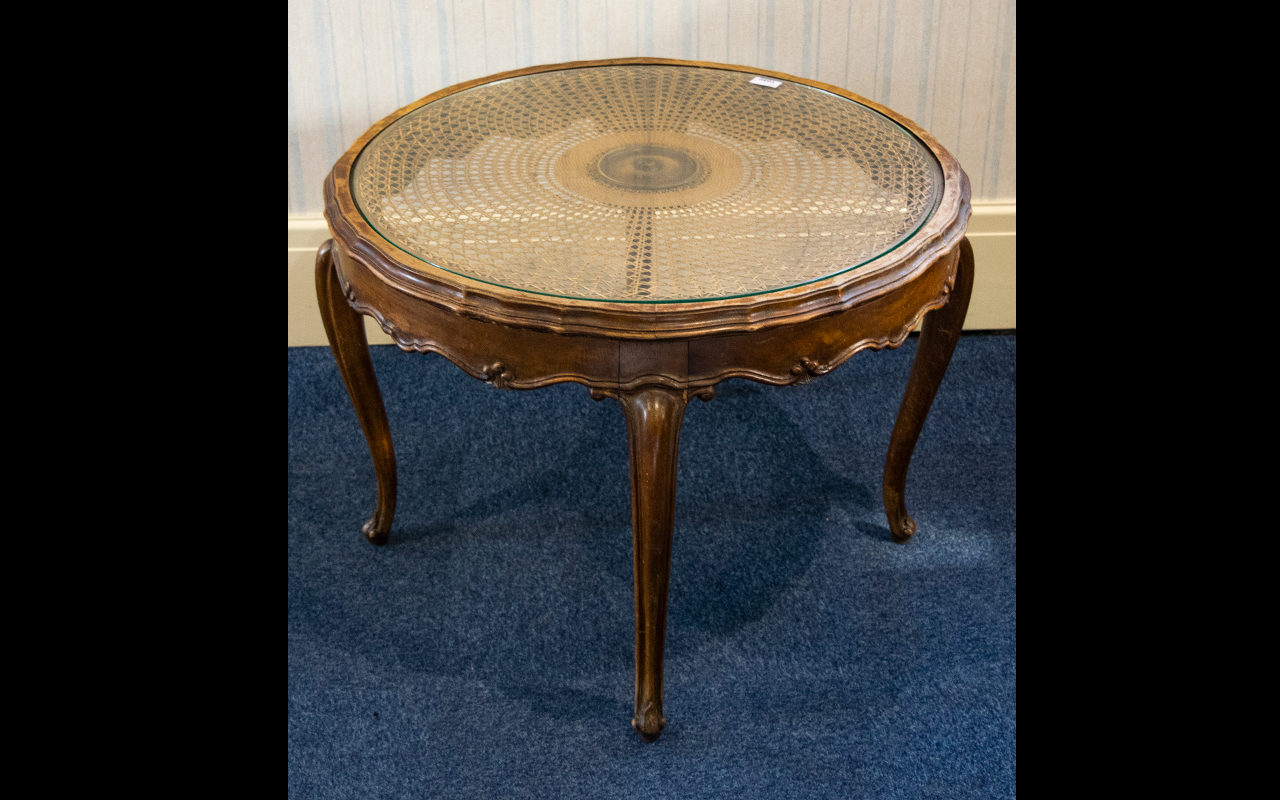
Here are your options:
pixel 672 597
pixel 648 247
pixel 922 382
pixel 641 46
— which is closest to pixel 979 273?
pixel 922 382

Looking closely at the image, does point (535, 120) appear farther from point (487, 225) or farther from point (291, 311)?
point (291, 311)

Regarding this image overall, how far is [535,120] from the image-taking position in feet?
4.99

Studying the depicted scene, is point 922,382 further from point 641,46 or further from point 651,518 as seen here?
point 641,46

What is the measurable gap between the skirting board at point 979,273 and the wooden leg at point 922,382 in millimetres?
585

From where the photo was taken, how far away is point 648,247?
1.22m

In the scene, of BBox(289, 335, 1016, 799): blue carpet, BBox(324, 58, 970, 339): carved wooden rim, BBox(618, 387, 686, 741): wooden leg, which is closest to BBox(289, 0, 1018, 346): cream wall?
BBox(289, 335, 1016, 799): blue carpet

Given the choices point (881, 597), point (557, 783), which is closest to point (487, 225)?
point (557, 783)

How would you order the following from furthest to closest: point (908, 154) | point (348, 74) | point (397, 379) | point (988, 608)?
point (397, 379), point (348, 74), point (988, 608), point (908, 154)

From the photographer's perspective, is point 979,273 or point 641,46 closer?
point 641,46

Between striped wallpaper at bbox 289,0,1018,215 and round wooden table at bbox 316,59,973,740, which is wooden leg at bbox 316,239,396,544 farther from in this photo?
striped wallpaper at bbox 289,0,1018,215

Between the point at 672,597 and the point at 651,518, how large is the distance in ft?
1.42

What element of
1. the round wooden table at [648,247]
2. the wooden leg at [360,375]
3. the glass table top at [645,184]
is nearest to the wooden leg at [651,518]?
the round wooden table at [648,247]

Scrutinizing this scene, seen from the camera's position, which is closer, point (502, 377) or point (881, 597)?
point (502, 377)

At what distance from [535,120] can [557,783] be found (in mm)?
892
